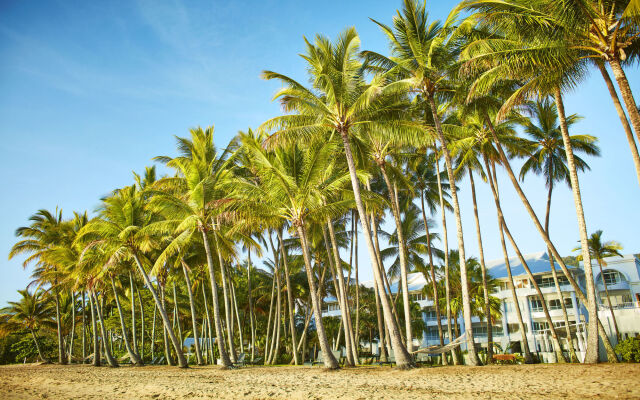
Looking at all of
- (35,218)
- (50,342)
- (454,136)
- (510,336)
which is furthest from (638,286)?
(50,342)

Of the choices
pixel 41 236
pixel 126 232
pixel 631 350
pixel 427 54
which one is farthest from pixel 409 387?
pixel 41 236

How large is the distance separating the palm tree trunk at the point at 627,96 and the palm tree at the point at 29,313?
1568 inches

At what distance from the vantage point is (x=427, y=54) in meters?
14.3

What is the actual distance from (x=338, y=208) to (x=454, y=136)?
23.5 ft

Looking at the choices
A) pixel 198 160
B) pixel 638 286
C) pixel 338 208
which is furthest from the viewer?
pixel 638 286

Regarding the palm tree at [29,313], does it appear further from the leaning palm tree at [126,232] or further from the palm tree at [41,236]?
the leaning palm tree at [126,232]

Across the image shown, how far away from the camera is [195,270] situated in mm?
27672

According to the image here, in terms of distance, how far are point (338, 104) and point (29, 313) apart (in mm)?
35085

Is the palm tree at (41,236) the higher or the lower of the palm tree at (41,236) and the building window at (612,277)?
the higher

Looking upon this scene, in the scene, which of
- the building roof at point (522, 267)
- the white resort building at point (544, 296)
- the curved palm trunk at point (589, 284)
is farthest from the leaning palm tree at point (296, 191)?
the building roof at point (522, 267)

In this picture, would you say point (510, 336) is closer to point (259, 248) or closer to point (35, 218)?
point (259, 248)

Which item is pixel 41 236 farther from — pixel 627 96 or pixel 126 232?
pixel 627 96

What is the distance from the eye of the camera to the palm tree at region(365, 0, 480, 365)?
46.1ft

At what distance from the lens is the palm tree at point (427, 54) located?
1405cm
